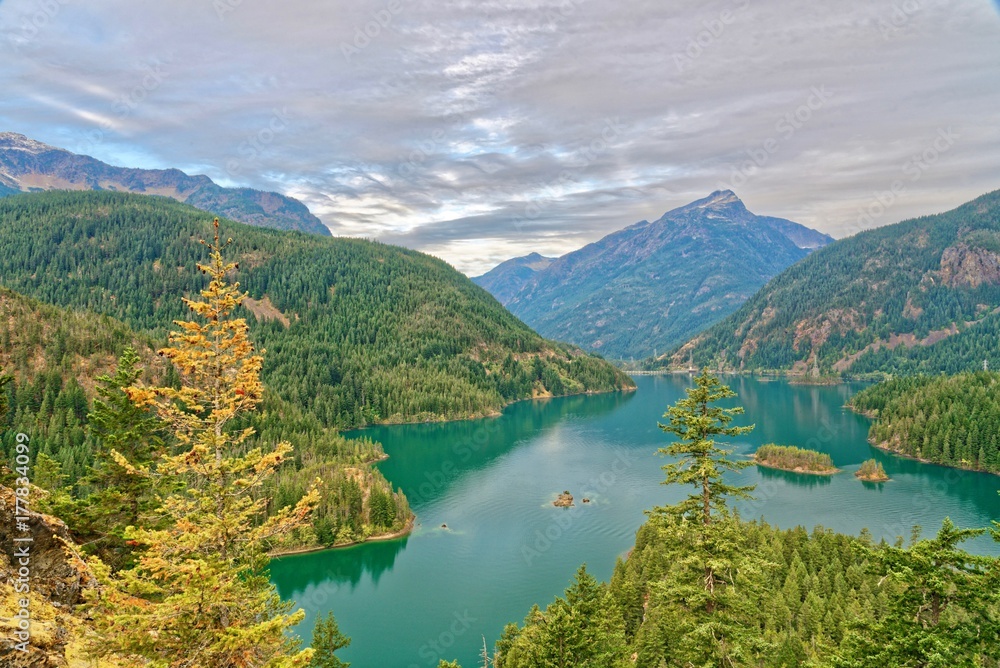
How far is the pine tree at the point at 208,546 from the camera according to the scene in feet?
47.2

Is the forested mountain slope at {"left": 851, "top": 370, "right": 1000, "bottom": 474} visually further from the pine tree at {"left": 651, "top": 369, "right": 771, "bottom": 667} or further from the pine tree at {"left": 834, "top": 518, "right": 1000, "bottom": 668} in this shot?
the pine tree at {"left": 834, "top": 518, "right": 1000, "bottom": 668}

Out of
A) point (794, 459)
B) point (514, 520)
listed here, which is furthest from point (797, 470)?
point (514, 520)

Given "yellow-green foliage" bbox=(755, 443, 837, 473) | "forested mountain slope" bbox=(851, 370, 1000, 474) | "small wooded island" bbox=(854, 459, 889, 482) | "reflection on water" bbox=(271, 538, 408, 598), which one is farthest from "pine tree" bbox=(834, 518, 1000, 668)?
"forested mountain slope" bbox=(851, 370, 1000, 474)

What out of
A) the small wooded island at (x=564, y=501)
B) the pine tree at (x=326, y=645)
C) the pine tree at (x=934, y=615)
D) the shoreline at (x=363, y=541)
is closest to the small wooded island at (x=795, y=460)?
the small wooded island at (x=564, y=501)

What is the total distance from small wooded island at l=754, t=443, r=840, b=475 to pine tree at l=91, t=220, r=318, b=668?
141 m

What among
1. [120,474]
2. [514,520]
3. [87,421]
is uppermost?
[120,474]

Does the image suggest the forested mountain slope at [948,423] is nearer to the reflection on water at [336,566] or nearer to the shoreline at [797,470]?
the shoreline at [797,470]

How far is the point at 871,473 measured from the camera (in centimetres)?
12462

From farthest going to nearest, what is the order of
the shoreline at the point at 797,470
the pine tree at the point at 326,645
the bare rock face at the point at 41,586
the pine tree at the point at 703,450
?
the shoreline at the point at 797,470
the pine tree at the point at 326,645
the pine tree at the point at 703,450
the bare rock face at the point at 41,586

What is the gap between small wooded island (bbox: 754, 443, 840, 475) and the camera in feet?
435

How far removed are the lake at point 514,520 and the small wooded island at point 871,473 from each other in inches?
85.5

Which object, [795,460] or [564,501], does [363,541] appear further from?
[795,460]

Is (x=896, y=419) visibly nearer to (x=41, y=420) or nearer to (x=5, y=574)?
(x=5, y=574)

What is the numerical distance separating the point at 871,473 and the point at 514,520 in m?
84.0
